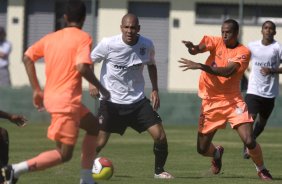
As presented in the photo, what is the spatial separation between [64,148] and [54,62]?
891 millimetres

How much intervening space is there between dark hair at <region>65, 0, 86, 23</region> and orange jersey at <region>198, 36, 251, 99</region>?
3.14 m

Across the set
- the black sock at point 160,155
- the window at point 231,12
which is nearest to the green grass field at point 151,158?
the black sock at point 160,155

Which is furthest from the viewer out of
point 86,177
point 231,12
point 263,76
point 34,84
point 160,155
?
point 231,12

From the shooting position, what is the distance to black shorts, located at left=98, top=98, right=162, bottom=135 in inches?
552

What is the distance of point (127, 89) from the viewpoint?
14.1 m

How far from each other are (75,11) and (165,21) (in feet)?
84.1

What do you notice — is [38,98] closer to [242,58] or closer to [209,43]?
[209,43]

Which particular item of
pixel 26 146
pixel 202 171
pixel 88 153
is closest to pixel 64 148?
pixel 88 153

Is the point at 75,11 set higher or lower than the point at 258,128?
higher

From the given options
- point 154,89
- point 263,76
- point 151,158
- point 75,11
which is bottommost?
point 151,158

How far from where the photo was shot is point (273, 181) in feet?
45.6

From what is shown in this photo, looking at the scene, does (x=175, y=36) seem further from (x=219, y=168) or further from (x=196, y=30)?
(x=219, y=168)

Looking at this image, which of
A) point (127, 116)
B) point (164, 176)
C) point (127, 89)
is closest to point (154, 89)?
point (127, 89)

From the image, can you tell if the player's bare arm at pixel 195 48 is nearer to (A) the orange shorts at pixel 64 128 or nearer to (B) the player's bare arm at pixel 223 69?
(B) the player's bare arm at pixel 223 69
